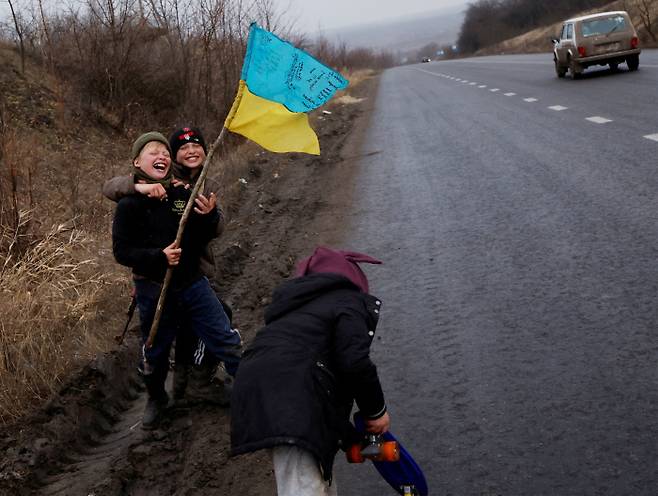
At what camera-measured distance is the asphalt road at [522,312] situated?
3.52 m

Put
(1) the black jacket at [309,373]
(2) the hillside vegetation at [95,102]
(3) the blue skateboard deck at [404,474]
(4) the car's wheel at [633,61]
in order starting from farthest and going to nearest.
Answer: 1. (4) the car's wheel at [633,61]
2. (2) the hillside vegetation at [95,102]
3. (3) the blue skateboard deck at [404,474]
4. (1) the black jacket at [309,373]

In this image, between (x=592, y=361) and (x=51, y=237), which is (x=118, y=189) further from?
(x=51, y=237)

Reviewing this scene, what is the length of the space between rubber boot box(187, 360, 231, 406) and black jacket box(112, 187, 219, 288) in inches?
25.9

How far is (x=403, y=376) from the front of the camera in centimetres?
456

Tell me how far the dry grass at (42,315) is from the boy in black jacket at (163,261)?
76 cm

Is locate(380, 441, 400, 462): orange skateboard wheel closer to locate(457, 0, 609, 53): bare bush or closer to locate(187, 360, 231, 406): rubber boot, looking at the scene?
locate(187, 360, 231, 406): rubber boot

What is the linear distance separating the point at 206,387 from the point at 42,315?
159 cm

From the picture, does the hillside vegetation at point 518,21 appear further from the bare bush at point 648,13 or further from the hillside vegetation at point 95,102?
the hillside vegetation at point 95,102

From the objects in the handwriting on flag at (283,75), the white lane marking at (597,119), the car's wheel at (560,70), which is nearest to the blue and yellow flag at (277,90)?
the handwriting on flag at (283,75)

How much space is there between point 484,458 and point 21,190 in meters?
6.18

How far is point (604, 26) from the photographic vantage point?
21.8 meters

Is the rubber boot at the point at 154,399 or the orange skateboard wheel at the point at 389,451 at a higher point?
the orange skateboard wheel at the point at 389,451

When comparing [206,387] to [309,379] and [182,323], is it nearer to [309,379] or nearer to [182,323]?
[182,323]

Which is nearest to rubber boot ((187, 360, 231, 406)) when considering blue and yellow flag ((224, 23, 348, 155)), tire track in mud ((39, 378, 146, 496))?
tire track in mud ((39, 378, 146, 496))
